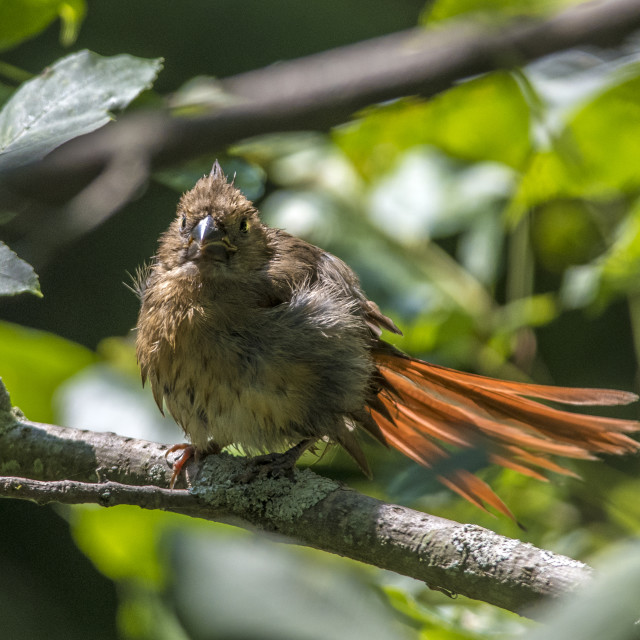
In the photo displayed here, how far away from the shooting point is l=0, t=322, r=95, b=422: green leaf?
2.52 m

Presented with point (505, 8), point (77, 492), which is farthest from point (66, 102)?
point (505, 8)

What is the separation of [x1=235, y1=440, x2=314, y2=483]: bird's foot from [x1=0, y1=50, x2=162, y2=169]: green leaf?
90 centimetres

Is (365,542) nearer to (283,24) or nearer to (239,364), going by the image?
→ (239,364)

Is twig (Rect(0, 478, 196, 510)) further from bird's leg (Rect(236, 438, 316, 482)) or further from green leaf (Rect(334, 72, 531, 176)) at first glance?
green leaf (Rect(334, 72, 531, 176))

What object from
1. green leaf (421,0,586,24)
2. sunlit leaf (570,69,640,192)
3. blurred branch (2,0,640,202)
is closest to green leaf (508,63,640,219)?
sunlit leaf (570,69,640,192)

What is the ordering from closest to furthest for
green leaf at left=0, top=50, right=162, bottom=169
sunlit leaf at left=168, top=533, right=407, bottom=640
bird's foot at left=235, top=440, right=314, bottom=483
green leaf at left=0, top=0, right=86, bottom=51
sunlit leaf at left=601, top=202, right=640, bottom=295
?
sunlit leaf at left=168, top=533, right=407, bottom=640, green leaf at left=0, top=50, right=162, bottom=169, green leaf at left=0, top=0, right=86, bottom=51, bird's foot at left=235, top=440, right=314, bottom=483, sunlit leaf at left=601, top=202, right=640, bottom=295

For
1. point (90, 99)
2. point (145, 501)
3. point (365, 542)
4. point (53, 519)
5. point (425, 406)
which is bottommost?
point (53, 519)

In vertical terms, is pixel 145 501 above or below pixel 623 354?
above

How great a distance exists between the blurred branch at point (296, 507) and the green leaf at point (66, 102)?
25.9 inches

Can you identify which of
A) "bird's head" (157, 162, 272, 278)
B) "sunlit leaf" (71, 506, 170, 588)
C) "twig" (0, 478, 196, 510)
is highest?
"bird's head" (157, 162, 272, 278)

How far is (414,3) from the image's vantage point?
5.14m

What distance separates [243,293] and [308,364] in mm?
289

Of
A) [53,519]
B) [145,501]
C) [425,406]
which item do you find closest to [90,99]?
[145,501]

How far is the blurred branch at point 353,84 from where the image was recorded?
298 centimetres
